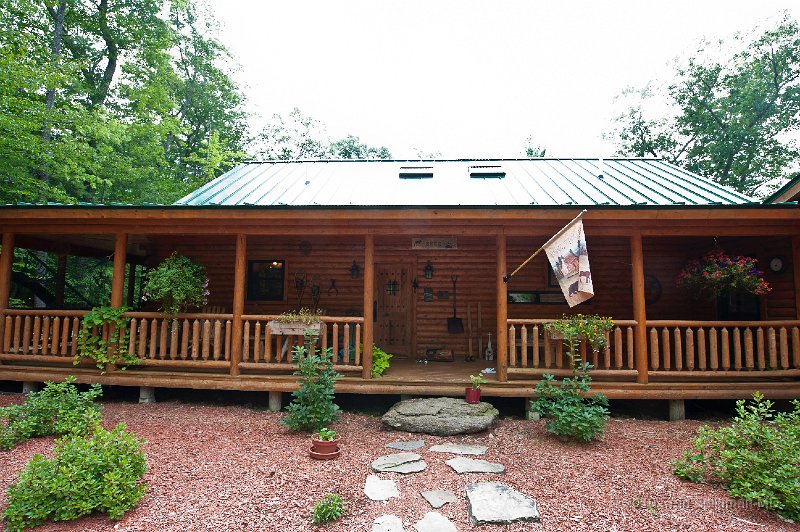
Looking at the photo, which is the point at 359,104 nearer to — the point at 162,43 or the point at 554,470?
the point at 162,43

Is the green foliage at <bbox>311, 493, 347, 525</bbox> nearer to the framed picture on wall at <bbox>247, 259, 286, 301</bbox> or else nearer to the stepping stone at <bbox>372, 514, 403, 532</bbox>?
the stepping stone at <bbox>372, 514, 403, 532</bbox>

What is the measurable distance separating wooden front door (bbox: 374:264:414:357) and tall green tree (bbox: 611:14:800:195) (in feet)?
63.6

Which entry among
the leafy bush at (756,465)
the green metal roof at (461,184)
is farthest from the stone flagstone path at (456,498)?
the green metal roof at (461,184)

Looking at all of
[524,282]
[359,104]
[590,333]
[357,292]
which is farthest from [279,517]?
[359,104]

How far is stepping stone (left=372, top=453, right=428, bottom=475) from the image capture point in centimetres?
414

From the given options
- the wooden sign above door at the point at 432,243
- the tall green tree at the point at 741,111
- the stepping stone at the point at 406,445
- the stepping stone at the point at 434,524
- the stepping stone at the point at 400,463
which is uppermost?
the tall green tree at the point at 741,111

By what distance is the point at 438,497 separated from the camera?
3.60 m

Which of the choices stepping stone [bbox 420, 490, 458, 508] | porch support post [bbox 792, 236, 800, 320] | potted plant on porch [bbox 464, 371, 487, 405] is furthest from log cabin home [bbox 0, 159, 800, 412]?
stepping stone [bbox 420, 490, 458, 508]

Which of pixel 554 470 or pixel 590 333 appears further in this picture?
pixel 590 333

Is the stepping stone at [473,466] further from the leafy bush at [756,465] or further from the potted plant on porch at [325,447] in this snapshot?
the leafy bush at [756,465]

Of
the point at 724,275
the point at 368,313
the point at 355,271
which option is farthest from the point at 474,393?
the point at 355,271

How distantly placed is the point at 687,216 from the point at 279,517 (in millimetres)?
6350

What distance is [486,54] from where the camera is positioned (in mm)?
32000

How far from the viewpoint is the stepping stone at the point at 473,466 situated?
414 cm
